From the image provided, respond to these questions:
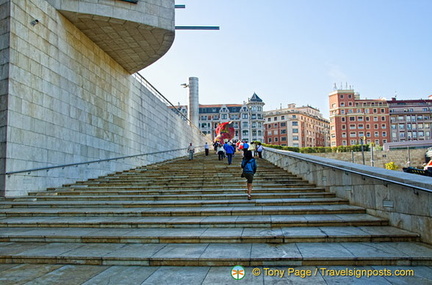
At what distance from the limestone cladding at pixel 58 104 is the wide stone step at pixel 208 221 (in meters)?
3.55

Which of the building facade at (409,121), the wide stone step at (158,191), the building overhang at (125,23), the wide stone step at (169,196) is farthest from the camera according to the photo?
the building facade at (409,121)

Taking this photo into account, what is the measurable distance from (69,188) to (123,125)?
6.40 meters

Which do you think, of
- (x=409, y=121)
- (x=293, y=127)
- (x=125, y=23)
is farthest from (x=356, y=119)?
(x=125, y=23)

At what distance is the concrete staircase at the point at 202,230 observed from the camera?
5195mm

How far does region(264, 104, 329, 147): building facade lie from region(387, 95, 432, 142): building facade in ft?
77.3

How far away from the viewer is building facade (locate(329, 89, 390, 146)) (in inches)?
3784

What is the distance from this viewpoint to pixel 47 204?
388 inches

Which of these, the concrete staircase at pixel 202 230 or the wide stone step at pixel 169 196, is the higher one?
the wide stone step at pixel 169 196

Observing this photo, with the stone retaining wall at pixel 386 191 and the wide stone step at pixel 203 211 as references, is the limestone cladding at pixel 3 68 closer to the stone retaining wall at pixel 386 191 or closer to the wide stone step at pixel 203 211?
the wide stone step at pixel 203 211

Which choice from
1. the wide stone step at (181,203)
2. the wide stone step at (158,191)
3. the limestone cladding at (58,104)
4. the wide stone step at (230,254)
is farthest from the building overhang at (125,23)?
the wide stone step at (230,254)

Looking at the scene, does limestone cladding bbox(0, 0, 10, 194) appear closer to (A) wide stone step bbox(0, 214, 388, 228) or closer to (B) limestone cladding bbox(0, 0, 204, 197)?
(B) limestone cladding bbox(0, 0, 204, 197)

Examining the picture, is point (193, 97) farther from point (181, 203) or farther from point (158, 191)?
point (181, 203)

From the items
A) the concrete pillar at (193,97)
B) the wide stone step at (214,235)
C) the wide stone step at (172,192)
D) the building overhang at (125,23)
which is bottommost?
the wide stone step at (214,235)

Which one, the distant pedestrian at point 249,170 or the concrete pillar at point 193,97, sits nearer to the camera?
the distant pedestrian at point 249,170
